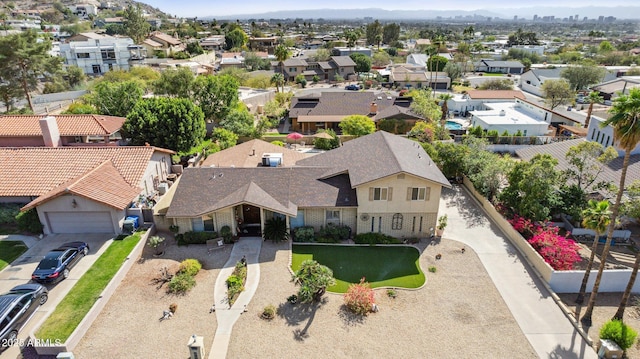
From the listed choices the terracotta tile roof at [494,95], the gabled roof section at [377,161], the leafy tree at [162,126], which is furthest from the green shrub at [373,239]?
the terracotta tile roof at [494,95]

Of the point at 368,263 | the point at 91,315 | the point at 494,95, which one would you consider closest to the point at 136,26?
the point at 494,95

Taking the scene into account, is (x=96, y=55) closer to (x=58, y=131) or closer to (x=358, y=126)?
(x=58, y=131)

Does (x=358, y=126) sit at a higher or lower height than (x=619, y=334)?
higher

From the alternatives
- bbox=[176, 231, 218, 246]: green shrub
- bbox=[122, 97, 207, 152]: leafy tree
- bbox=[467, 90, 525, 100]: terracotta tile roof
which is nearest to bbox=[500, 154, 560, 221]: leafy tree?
bbox=[176, 231, 218, 246]: green shrub

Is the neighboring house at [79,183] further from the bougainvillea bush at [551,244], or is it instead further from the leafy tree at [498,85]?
the leafy tree at [498,85]

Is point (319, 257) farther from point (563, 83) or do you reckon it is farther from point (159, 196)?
point (563, 83)
